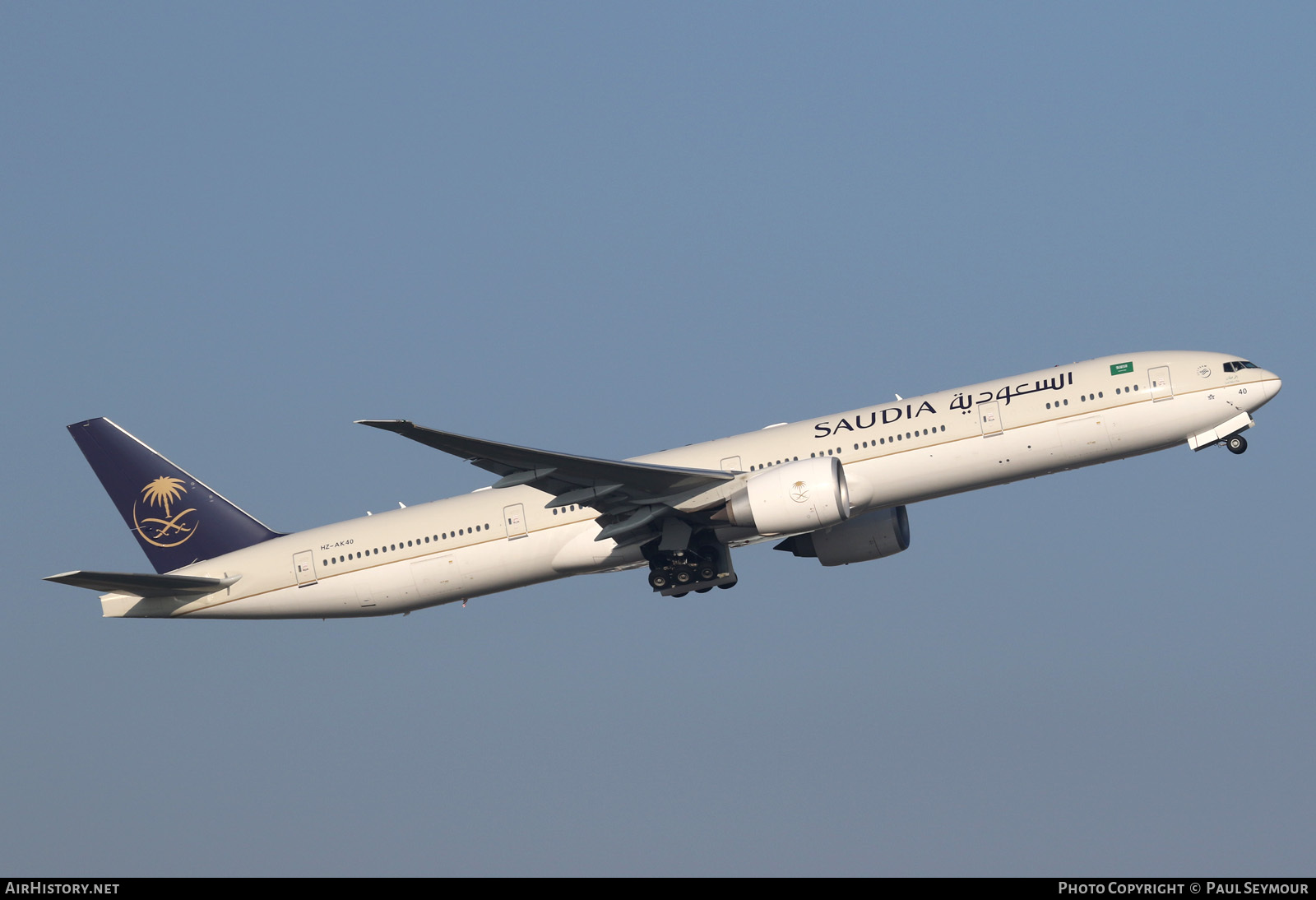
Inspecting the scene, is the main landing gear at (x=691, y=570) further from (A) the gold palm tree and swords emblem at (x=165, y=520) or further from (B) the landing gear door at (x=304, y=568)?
(A) the gold palm tree and swords emblem at (x=165, y=520)

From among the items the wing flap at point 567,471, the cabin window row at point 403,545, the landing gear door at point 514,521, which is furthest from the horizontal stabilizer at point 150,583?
the wing flap at point 567,471

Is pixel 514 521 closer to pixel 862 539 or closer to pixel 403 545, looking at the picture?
pixel 403 545

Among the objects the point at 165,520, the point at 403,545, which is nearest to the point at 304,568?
the point at 403,545

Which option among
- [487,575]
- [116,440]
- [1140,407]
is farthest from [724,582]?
[116,440]

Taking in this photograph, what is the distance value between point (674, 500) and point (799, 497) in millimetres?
3932

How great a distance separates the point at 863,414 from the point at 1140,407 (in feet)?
24.5

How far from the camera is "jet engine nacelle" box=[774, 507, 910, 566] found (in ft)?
152

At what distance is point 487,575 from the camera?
44.2 metres

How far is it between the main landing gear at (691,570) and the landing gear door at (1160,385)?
12.8 m

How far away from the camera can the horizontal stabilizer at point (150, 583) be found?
43.3 m

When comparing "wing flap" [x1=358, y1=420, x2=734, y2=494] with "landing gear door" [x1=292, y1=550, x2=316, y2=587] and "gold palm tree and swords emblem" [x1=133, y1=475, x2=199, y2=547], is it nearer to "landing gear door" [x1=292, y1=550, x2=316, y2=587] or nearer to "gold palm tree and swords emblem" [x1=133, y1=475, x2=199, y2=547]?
"landing gear door" [x1=292, y1=550, x2=316, y2=587]

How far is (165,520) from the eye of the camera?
48.2 meters

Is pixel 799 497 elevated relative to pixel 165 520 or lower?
lower

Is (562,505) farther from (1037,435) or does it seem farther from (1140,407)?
(1140,407)
